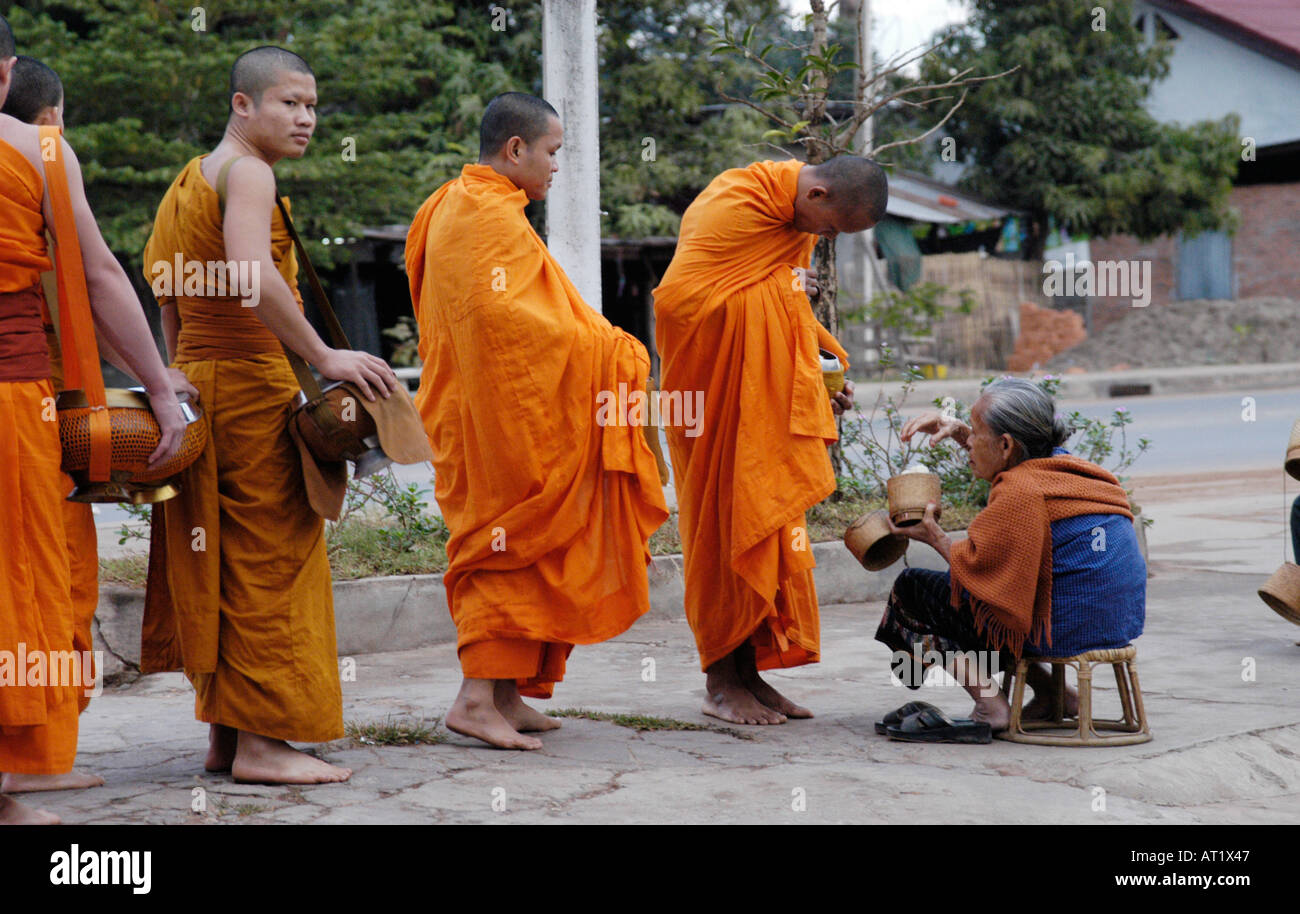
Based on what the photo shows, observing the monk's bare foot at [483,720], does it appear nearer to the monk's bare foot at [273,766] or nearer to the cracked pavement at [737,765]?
the cracked pavement at [737,765]

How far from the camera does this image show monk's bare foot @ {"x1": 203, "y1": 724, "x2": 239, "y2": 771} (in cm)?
383

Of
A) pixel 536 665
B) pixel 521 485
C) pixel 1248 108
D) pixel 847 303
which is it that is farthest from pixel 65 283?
pixel 1248 108

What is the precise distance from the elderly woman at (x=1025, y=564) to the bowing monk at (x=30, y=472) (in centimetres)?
230

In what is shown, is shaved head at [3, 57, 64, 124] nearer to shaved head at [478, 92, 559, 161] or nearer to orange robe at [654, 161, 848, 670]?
shaved head at [478, 92, 559, 161]

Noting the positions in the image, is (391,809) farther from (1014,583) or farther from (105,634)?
(105,634)

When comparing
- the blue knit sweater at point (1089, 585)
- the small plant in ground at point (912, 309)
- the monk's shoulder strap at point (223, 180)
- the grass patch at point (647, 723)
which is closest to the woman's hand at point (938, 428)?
the blue knit sweater at point (1089, 585)

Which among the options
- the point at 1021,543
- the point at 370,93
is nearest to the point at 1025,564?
the point at 1021,543

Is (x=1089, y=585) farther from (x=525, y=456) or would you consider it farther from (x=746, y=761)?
(x=525, y=456)

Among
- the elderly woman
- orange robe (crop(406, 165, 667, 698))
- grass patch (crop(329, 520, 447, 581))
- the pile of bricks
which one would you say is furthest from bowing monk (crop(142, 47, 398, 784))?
the pile of bricks

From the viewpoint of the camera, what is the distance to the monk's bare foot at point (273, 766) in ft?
12.0

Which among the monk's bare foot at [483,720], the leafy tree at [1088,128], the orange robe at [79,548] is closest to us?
the orange robe at [79,548]

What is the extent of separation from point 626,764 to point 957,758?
0.92 meters

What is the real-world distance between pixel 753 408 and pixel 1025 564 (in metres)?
0.98

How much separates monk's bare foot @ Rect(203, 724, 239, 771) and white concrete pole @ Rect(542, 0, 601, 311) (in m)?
3.45
